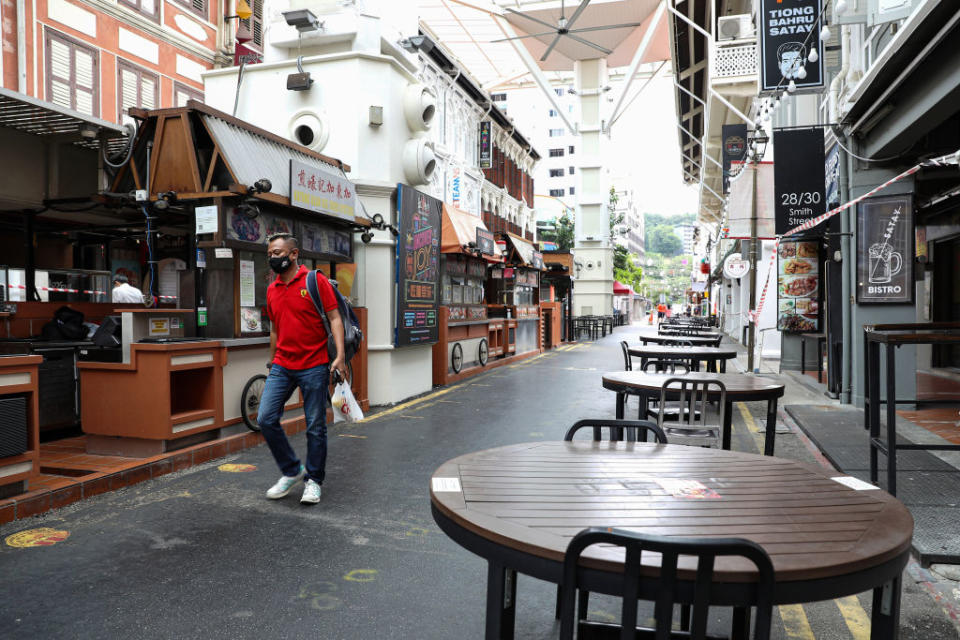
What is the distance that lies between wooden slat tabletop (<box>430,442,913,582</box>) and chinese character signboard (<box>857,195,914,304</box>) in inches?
271

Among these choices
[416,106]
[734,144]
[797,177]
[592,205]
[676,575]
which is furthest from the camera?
[592,205]

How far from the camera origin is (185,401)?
6832 mm

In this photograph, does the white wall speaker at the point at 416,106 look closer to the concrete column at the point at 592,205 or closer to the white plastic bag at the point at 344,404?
the white plastic bag at the point at 344,404

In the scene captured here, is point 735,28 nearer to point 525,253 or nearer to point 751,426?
point 525,253

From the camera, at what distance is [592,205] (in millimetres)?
38219

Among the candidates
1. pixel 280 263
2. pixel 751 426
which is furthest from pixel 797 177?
pixel 280 263

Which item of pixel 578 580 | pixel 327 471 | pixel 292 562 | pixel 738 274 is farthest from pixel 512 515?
pixel 738 274

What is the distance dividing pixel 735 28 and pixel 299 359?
15.8 meters

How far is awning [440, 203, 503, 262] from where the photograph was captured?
39.4 feet

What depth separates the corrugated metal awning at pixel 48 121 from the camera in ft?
22.0

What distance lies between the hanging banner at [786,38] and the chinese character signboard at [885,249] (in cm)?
239

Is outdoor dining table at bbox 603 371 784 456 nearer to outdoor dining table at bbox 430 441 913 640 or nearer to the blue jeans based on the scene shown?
outdoor dining table at bbox 430 441 913 640

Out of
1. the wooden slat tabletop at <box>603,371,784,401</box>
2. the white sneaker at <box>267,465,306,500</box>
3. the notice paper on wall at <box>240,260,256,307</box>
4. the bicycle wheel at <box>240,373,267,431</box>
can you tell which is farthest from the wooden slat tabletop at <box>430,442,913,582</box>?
the notice paper on wall at <box>240,260,256,307</box>

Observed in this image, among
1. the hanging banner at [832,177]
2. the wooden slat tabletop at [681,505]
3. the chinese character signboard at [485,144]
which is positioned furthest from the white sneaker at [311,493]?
the chinese character signboard at [485,144]
